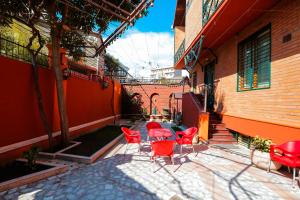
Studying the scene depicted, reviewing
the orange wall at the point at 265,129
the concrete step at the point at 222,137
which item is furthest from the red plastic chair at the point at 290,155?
the concrete step at the point at 222,137

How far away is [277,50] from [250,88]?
1.70m

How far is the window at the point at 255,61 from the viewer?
6137 millimetres

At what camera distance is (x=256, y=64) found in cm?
675

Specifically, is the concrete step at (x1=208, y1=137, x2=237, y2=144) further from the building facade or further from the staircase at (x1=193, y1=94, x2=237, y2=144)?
the building facade

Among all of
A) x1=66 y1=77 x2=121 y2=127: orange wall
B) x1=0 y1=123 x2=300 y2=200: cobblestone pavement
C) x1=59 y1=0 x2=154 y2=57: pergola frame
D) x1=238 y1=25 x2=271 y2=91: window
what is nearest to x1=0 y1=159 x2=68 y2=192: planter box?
x1=0 y1=123 x2=300 y2=200: cobblestone pavement

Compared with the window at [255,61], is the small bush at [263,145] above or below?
below

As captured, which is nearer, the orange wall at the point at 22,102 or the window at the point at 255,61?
the orange wall at the point at 22,102

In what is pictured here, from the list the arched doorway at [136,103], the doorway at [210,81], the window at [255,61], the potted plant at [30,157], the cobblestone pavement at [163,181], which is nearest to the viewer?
the cobblestone pavement at [163,181]

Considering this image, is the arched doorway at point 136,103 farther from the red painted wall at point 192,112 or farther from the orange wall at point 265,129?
the orange wall at point 265,129

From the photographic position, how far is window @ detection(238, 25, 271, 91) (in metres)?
6.14

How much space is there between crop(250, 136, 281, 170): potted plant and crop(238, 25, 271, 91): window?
74.7 inches

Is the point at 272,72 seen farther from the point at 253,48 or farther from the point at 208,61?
the point at 208,61

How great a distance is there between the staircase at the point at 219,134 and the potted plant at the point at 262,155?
99.5 inches

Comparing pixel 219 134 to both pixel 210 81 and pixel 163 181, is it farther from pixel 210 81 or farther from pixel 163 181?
pixel 163 181
